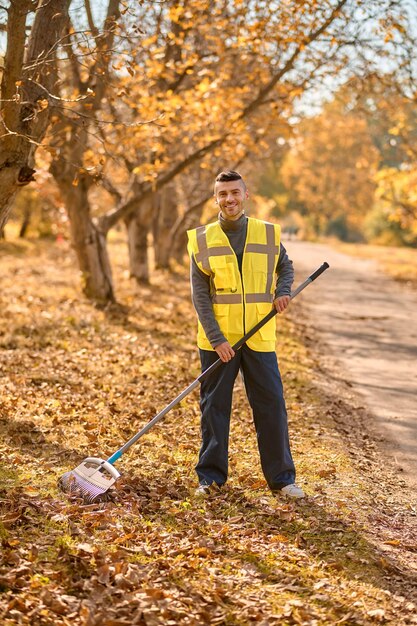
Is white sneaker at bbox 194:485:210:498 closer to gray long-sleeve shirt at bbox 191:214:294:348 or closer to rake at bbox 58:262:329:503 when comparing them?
rake at bbox 58:262:329:503

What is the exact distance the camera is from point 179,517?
5.32 metres

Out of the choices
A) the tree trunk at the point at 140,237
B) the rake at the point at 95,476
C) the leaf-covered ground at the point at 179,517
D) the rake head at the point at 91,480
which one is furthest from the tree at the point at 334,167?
the rake head at the point at 91,480

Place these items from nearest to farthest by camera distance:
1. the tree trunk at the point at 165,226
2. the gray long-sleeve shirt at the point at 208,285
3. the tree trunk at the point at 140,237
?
the gray long-sleeve shirt at the point at 208,285, the tree trunk at the point at 140,237, the tree trunk at the point at 165,226

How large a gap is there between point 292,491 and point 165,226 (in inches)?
672

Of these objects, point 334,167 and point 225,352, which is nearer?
point 225,352

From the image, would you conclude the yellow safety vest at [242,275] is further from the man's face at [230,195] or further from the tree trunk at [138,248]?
the tree trunk at [138,248]

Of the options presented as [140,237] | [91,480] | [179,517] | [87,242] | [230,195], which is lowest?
[179,517]

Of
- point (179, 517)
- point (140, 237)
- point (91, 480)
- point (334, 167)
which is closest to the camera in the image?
point (179, 517)

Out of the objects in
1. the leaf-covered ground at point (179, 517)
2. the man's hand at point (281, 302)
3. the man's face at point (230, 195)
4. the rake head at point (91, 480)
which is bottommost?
the leaf-covered ground at point (179, 517)

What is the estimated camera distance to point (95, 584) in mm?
4227

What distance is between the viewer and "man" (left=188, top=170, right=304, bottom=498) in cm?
564

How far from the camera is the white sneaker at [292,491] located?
5.73 meters

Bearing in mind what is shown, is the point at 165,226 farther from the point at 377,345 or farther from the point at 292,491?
the point at 292,491

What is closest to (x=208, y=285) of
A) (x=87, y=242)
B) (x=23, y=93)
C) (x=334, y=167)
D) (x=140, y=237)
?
(x=23, y=93)
